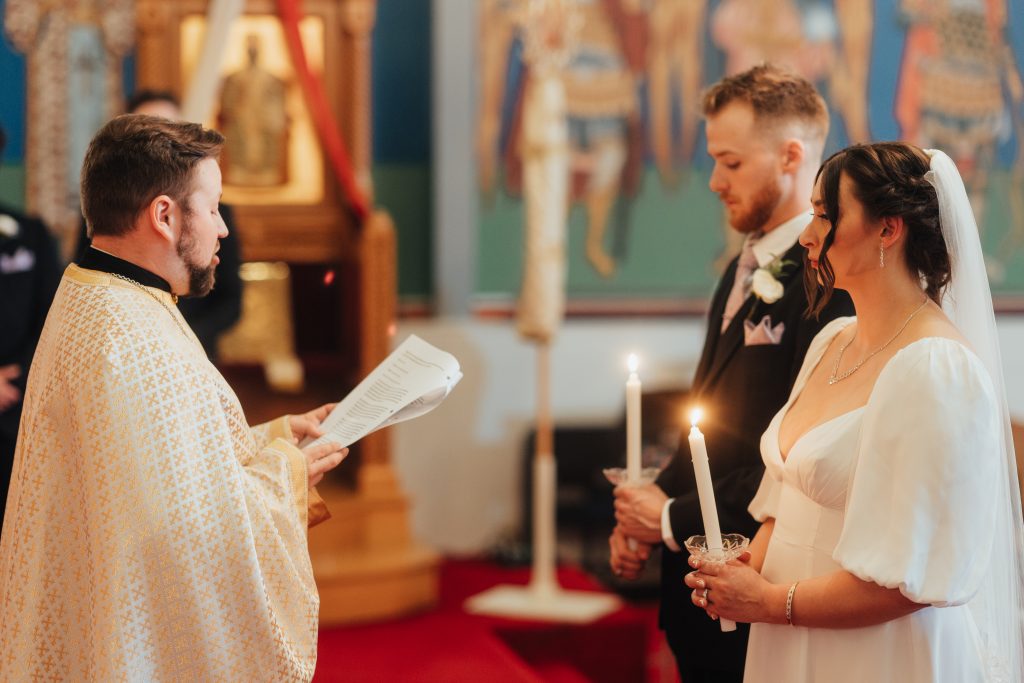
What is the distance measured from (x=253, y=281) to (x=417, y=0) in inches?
68.5

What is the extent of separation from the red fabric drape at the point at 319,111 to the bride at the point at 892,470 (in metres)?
3.46

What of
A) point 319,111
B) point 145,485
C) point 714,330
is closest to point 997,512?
point 714,330

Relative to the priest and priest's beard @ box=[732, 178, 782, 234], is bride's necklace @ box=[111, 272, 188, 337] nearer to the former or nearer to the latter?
the priest

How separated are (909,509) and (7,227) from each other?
3115mm

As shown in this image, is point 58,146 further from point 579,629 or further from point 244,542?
point 244,542

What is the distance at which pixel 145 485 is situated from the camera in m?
1.99

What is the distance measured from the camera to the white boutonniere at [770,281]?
252cm

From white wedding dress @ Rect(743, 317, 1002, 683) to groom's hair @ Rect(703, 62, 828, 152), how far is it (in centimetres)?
78

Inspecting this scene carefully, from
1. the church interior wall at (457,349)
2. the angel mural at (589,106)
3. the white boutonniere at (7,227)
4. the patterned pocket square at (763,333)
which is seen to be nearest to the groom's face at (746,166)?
the patterned pocket square at (763,333)

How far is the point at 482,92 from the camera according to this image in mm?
6359

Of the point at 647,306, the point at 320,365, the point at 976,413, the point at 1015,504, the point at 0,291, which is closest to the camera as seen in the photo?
the point at 976,413

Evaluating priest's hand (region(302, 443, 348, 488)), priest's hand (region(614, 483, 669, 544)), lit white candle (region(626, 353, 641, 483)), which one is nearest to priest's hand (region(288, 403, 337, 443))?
priest's hand (region(302, 443, 348, 488))

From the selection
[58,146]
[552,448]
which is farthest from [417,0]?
[552,448]

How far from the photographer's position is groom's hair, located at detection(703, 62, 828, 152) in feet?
8.54
